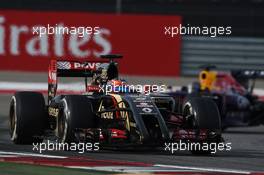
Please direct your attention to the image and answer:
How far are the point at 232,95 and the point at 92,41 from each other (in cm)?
1196

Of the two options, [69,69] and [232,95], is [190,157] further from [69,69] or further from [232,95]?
[232,95]

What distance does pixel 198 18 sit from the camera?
34188 mm

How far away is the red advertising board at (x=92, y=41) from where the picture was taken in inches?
1226

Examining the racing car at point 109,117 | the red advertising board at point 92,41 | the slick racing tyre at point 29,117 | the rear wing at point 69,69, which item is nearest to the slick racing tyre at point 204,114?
the racing car at point 109,117

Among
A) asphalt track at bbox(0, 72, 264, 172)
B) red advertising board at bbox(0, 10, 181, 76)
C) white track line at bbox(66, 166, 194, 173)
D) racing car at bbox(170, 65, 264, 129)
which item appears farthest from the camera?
red advertising board at bbox(0, 10, 181, 76)

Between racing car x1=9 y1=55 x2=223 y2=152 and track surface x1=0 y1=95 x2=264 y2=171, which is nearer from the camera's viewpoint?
track surface x1=0 y1=95 x2=264 y2=171

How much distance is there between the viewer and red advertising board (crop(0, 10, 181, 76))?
1226 inches

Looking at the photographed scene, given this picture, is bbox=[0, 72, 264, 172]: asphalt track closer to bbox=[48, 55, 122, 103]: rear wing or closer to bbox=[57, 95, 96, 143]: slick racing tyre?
bbox=[57, 95, 96, 143]: slick racing tyre

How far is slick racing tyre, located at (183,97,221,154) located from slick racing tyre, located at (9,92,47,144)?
7.05ft

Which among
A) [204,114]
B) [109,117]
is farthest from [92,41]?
[204,114]

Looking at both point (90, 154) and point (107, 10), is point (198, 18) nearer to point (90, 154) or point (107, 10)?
point (107, 10)

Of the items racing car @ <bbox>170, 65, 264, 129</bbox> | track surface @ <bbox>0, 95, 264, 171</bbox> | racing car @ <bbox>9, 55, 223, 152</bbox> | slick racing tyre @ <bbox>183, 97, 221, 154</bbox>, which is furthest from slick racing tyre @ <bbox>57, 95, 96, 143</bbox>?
racing car @ <bbox>170, 65, 264, 129</bbox>

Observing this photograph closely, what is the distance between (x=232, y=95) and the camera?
65.8 ft

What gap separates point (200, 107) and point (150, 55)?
18.5 meters
